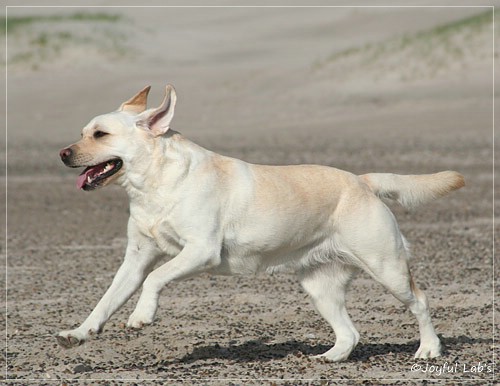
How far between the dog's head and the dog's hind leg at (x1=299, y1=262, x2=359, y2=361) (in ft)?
5.59

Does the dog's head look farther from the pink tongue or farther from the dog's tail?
the dog's tail

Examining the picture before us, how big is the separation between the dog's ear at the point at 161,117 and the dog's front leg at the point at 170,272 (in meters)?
0.91

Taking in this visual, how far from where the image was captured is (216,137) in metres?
29.0

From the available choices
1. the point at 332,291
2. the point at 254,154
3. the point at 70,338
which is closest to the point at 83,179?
the point at 70,338

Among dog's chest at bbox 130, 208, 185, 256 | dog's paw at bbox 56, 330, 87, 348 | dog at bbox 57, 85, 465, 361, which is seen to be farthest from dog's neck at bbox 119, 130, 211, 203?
dog's paw at bbox 56, 330, 87, 348

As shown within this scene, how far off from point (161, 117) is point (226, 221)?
0.91 metres

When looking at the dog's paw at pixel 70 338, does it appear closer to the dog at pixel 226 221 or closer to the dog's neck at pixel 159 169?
the dog at pixel 226 221

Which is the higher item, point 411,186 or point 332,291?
point 411,186

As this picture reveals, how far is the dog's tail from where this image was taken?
9.05 meters

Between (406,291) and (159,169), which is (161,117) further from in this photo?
(406,291)

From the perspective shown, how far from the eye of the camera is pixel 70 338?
7793 mm

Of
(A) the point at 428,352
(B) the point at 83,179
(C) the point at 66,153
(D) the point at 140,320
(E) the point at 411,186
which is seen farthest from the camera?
(E) the point at 411,186

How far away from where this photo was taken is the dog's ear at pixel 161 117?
8156 mm

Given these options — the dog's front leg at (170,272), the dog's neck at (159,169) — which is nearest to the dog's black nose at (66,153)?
the dog's neck at (159,169)
